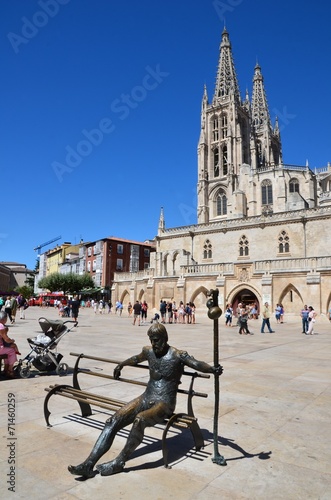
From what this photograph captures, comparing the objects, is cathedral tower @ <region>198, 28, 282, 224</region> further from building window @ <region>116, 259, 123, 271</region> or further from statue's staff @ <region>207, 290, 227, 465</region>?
statue's staff @ <region>207, 290, 227, 465</region>

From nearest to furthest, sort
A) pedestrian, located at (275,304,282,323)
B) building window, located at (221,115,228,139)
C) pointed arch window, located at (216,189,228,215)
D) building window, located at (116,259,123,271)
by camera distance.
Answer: pedestrian, located at (275,304,282,323) → building window, located at (116,259,123,271) → pointed arch window, located at (216,189,228,215) → building window, located at (221,115,228,139)

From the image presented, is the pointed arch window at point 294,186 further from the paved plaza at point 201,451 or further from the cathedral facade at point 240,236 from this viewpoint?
the paved plaza at point 201,451

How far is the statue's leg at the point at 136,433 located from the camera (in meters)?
3.16

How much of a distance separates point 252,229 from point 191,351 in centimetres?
2811

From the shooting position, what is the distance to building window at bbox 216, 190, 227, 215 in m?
63.6

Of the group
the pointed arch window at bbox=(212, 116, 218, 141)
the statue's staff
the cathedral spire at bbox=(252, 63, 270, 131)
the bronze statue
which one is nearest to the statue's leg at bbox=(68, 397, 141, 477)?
the bronze statue

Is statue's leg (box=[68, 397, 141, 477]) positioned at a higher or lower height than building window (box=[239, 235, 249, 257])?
lower

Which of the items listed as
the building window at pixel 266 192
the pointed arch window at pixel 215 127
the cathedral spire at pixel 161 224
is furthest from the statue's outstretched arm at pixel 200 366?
the pointed arch window at pixel 215 127

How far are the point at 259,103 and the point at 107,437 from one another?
94192 mm

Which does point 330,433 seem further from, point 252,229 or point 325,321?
point 252,229

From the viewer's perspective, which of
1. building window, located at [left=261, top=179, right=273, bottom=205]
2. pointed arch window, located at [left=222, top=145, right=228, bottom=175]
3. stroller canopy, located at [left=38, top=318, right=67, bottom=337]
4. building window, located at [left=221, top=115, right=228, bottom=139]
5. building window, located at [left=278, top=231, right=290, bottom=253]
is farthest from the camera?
building window, located at [left=221, top=115, right=228, bottom=139]

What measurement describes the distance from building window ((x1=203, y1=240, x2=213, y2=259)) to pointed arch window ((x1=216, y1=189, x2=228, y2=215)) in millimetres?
24186

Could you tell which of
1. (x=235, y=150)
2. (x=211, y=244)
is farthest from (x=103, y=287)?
(x=235, y=150)

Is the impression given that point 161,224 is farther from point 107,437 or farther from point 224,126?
point 107,437
